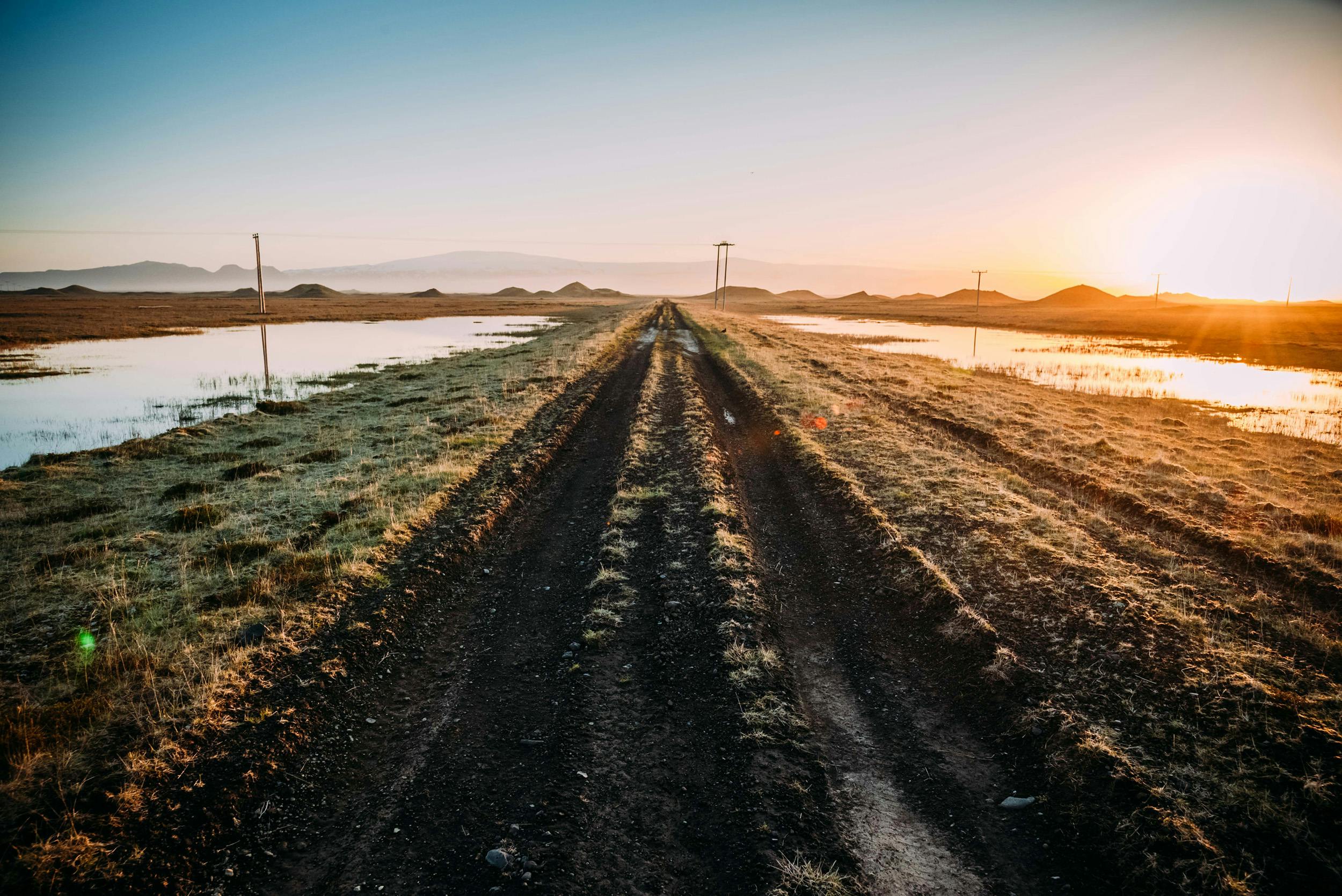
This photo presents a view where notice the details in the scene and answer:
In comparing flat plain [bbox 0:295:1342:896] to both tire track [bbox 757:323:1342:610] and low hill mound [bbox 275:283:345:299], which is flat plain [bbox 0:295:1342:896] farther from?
low hill mound [bbox 275:283:345:299]

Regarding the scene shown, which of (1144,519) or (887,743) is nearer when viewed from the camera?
(887,743)

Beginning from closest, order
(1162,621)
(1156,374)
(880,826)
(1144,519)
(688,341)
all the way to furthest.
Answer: (880,826) < (1162,621) < (1144,519) < (1156,374) < (688,341)

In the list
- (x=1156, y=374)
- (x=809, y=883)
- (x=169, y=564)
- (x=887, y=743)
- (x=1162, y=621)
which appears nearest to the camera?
(x=809, y=883)

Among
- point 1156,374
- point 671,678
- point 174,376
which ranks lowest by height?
point 671,678

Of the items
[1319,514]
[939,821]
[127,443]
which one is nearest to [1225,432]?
[1319,514]

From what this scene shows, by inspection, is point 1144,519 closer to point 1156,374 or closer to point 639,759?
point 639,759

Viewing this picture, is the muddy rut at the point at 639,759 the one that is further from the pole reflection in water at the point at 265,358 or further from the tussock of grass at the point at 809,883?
the pole reflection in water at the point at 265,358

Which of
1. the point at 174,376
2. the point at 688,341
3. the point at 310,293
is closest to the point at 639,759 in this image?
the point at 174,376

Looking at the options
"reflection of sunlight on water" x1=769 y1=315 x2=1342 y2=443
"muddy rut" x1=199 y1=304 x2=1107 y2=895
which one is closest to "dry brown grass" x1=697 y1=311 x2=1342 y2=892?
"muddy rut" x1=199 y1=304 x2=1107 y2=895

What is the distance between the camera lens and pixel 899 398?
80.9 ft

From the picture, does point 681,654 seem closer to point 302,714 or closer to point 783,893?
point 783,893

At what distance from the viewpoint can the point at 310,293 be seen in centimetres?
15912

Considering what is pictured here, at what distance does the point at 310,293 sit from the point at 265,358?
144 meters

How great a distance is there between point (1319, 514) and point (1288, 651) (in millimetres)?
7458
